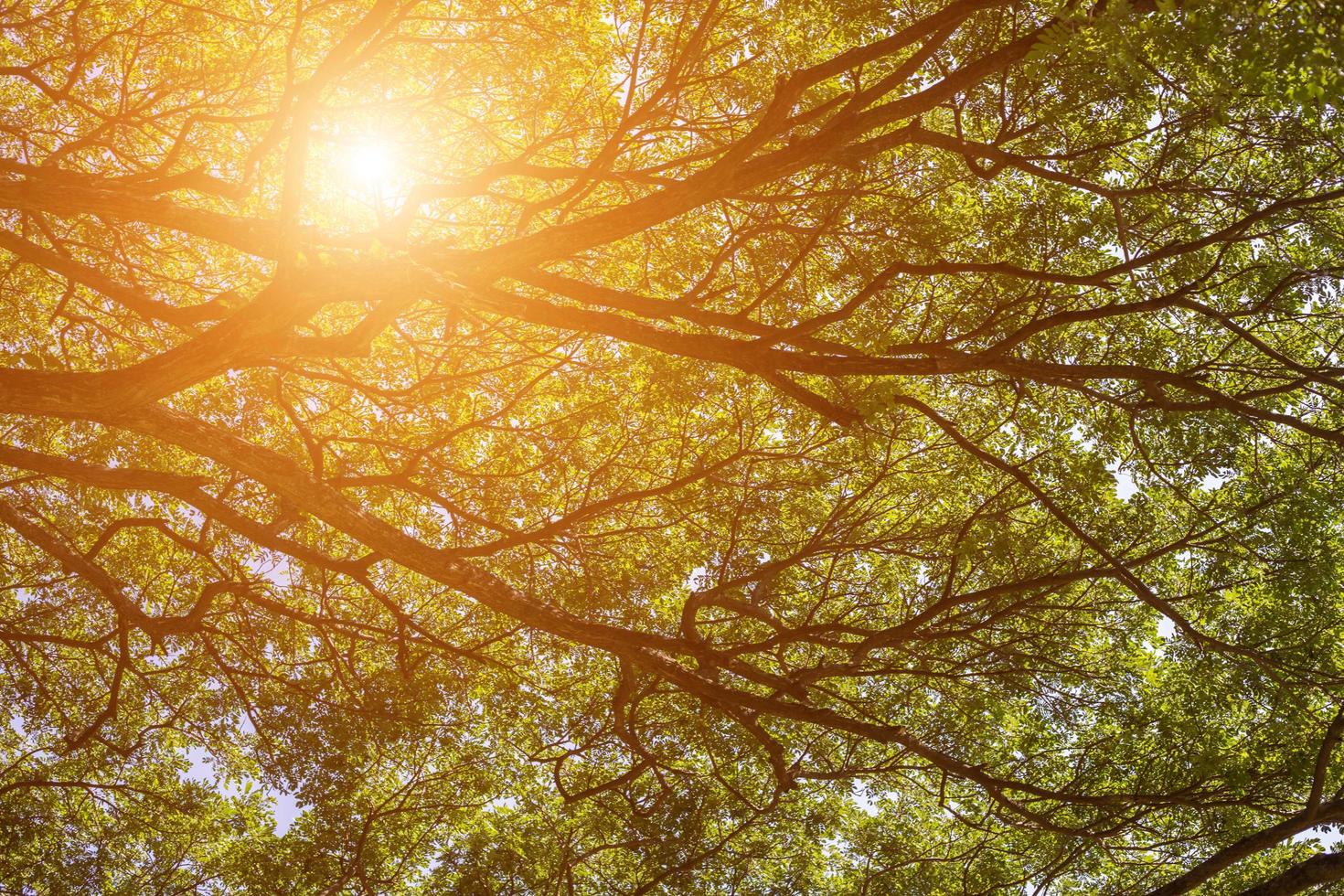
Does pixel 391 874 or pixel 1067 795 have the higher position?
pixel 391 874

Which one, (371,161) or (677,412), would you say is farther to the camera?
(677,412)

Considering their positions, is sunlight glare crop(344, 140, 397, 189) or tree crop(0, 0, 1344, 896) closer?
tree crop(0, 0, 1344, 896)

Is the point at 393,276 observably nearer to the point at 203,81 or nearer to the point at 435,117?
the point at 435,117

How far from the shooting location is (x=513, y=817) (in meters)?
11.8

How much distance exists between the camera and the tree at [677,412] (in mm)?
5457

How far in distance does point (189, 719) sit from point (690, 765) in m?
4.70

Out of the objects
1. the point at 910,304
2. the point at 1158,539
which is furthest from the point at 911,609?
the point at 910,304

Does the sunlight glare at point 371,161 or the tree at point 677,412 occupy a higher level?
the sunlight glare at point 371,161

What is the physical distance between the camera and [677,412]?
7.73 m

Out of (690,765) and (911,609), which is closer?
(911,609)

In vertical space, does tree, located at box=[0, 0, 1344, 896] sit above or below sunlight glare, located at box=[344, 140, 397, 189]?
below

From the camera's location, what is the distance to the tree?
5457 millimetres

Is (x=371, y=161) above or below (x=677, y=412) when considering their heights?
above

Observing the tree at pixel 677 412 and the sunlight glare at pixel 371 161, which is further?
the sunlight glare at pixel 371 161
